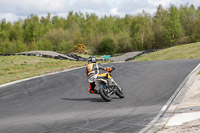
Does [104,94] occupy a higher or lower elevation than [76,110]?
higher

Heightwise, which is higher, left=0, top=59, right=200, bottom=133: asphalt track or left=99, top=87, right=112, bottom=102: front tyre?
left=99, top=87, right=112, bottom=102: front tyre

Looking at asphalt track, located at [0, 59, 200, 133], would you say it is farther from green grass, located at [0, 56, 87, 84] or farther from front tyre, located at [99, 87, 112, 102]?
green grass, located at [0, 56, 87, 84]

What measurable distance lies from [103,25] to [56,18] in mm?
45608

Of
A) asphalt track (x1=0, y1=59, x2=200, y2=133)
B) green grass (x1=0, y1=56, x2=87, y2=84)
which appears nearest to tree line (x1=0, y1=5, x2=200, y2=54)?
green grass (x1=0, y1=56, x2=87, y2=84)

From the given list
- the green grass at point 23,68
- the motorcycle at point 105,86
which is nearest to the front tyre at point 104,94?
the motorcycle at point 105,86

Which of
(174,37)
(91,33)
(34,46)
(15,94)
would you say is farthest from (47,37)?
(15,94)

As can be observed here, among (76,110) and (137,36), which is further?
(137,36)

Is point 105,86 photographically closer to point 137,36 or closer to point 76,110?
point 76,110

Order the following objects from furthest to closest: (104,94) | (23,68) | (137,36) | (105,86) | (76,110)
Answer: (137,36), (23,68), (105,86), (104,94), (76,110)

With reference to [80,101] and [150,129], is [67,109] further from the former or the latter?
[150,129]

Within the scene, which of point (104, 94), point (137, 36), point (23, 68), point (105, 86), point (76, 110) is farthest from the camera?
point (137, 36)

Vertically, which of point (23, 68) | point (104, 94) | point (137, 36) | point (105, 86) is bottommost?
point (104, 94)

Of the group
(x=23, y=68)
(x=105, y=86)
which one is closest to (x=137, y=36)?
(x=23, y=68)

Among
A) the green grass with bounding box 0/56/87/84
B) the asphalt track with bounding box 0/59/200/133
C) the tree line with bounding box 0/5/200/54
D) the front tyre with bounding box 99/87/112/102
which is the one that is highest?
the tree line with bounding box 0/5/200/54
